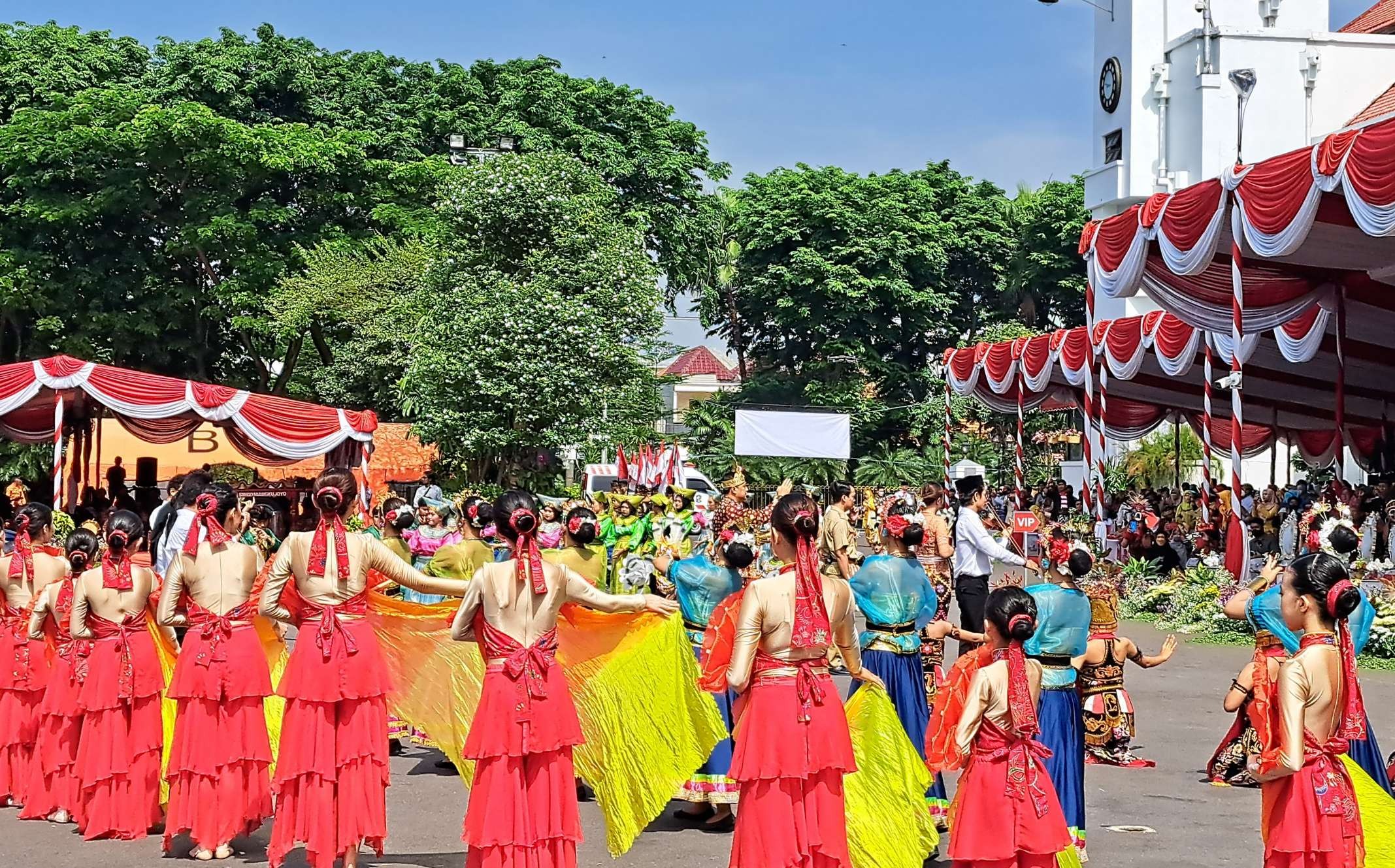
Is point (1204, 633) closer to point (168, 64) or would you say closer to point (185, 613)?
point (185, 613)

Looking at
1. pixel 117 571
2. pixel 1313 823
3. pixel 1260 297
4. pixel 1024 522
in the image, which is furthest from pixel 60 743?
pixel 1260 297

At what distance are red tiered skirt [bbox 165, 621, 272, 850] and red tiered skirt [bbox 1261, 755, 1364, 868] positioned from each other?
4.58m

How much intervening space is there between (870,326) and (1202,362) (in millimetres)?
18282

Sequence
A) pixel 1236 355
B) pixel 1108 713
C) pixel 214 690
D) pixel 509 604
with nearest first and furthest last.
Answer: pixel 509 604 < pixel 214 690 < pixel 1108 713 < pixel 1236 355

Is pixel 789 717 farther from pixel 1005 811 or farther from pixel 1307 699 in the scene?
pixel 1307 699

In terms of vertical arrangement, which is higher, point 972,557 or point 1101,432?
point 1101,432

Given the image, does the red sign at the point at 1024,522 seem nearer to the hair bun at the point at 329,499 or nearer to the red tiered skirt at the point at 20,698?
the hair bun at the point at 329,499

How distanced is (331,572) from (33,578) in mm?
2758

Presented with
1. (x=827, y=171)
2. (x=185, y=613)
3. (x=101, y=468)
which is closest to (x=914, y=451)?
(x=827, y=171)

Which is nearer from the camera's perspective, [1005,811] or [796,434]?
[1005,811]

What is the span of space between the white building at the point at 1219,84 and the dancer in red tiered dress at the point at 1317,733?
103ft

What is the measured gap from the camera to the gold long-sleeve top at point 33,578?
322 inches

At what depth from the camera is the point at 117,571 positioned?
293 inches

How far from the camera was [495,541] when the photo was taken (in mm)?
9953
